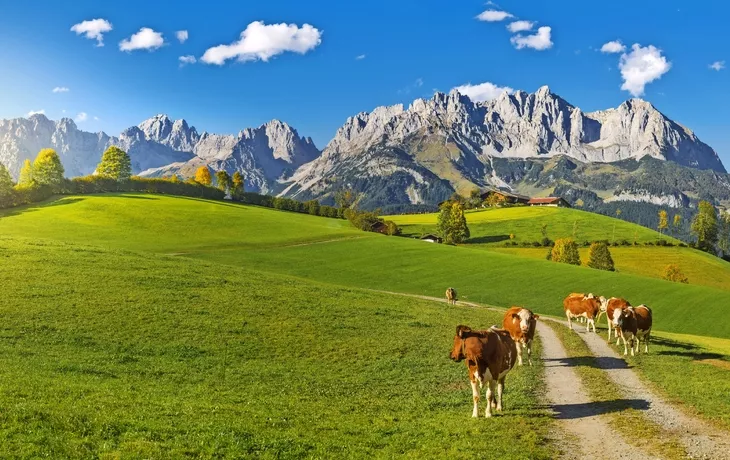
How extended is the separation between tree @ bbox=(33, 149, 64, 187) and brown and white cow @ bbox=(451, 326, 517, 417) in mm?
142608

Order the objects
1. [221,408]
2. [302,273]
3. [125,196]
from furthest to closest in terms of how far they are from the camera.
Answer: [125,196] → [302,273] → [221,408]

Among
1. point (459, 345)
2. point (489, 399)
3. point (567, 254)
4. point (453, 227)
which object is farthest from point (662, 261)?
point (459, 345)

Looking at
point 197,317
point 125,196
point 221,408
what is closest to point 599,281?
point 197,317

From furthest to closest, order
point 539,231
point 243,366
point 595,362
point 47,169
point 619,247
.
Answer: point 539,231 → point 619,247 → point 47,169 → point 595,362 → point 243,366

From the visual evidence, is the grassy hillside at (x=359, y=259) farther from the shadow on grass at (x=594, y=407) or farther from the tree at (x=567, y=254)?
the shadow on grass at (x=594, y=407)

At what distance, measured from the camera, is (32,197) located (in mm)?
120125

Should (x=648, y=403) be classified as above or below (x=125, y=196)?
below

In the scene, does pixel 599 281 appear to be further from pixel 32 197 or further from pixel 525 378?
pixel 32 197

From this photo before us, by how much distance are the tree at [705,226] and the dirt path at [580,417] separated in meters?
182

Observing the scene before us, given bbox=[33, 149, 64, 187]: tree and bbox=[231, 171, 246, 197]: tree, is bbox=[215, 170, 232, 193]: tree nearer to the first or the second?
bbox=[231, 171, 246, 197]: tree

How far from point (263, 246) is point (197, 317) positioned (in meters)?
64.5

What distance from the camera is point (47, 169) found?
132 metres

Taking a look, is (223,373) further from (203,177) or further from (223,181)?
(203,177)

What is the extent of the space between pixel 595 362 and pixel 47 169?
481ft
